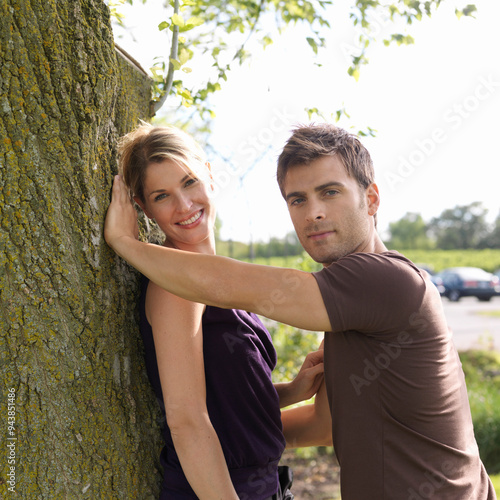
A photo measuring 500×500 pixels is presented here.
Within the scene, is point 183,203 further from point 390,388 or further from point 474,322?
point 474,322

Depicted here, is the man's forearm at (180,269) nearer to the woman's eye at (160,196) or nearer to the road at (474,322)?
the woman's eye at (160,196)

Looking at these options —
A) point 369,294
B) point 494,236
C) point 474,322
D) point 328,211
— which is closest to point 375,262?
point 369,294

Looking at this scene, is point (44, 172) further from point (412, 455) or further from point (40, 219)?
point (412, 455)

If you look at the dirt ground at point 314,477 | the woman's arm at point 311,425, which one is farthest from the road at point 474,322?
the woman's arm at point 311,425

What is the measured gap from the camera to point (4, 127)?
157cm

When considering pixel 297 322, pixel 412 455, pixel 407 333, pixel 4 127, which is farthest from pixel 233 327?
pixel 4 127

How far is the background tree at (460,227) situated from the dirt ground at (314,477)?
1083 inches

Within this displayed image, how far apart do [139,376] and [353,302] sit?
817 mm

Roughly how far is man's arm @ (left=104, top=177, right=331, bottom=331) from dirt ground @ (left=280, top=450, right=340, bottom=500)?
4.84 metres

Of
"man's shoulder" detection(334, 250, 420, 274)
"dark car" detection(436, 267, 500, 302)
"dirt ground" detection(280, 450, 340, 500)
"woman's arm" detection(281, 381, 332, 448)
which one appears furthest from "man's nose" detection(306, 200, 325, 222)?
"dark car" detection(436, 267, 500, 302)

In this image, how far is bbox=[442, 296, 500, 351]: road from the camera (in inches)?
436

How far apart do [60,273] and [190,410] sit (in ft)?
1.95

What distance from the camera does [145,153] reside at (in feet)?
6.47

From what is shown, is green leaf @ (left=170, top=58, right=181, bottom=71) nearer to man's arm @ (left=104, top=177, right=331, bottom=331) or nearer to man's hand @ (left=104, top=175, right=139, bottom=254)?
man's hand @ (left=104, top=175, right=139, bottom=254)
